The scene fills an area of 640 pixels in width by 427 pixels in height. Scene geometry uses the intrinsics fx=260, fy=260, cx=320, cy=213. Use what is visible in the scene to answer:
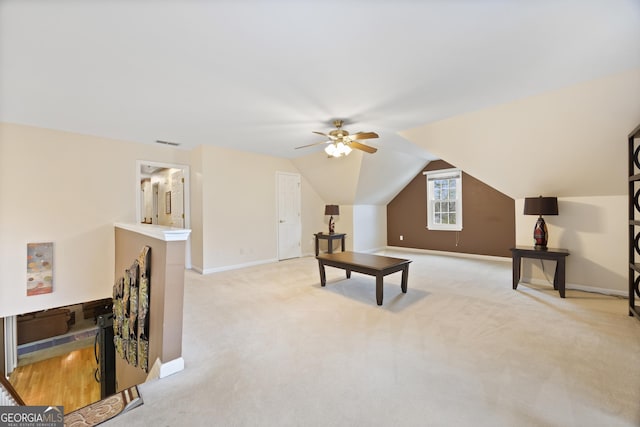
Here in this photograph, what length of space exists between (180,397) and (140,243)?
1790 millimetres

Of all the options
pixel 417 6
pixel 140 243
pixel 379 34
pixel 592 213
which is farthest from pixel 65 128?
pixel 592 213

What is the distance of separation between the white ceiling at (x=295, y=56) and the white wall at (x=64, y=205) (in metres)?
0.52

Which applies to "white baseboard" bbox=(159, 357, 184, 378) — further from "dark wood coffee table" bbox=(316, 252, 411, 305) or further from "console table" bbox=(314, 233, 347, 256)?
"console table" bbox=(314, 233, 347, 256)

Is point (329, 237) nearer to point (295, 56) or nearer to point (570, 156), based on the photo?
point (570, 156)

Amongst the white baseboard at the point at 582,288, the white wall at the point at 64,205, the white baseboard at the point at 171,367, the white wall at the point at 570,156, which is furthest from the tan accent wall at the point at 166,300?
the white baseboard at the point at 582,288

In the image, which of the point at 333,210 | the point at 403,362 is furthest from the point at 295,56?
the point at 333,210

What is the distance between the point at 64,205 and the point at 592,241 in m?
7.47

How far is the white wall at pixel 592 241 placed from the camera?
332cm

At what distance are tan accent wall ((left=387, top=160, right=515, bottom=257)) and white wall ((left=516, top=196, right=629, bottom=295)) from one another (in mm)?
1830

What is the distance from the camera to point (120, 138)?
14.1 feet

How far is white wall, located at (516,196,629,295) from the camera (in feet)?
10.9

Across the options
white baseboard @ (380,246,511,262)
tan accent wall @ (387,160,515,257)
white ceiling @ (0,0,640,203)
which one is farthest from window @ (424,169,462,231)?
white ceiling @ (0,0,640,203)

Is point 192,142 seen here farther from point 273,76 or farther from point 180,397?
point 180,397

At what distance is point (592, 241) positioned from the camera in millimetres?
3479
